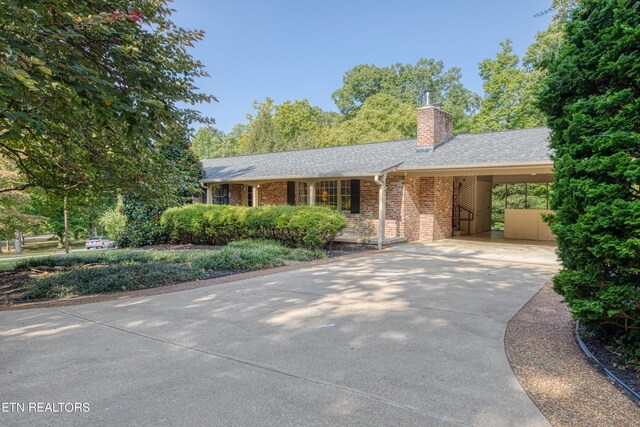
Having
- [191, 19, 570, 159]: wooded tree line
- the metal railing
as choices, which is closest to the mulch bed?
[191, 19, 570, 159]: wooded tree line

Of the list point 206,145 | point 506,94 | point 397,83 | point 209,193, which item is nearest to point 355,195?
point 209,193

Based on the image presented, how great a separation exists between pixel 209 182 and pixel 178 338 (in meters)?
12.7

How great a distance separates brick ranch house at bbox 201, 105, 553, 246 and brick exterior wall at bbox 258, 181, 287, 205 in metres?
0.04

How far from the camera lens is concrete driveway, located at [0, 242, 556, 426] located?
240cm

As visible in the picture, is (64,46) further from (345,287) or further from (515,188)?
(515,188)

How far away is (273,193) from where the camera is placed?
15969 millimetres

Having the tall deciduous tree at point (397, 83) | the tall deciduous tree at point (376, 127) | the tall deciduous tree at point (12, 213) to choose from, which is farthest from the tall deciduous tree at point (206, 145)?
the tall deciduous tree at point (12, 213)

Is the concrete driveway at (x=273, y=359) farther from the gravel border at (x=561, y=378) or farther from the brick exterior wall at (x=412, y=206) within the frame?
the brick exterior wall at (x=412, y=206)

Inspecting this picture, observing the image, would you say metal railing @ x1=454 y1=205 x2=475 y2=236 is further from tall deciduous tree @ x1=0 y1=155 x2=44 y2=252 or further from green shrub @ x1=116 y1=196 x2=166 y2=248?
tall deciduous tree @ x1=0 y1=155 x2=44 y2=252

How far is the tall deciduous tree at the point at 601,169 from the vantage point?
9.38ft

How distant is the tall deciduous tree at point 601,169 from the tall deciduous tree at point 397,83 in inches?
1801

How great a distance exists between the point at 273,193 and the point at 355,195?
409 cm

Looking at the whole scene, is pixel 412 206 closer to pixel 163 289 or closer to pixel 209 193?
pixel 209 193

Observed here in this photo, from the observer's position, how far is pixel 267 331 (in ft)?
13.2
